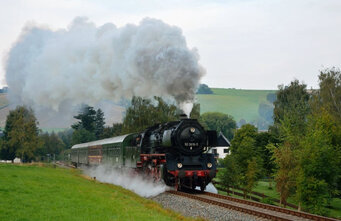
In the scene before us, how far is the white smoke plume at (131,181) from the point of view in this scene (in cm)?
2350

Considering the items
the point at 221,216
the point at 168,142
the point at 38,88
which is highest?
the point at 38,88

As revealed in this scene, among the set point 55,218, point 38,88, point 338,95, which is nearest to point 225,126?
point 338,95

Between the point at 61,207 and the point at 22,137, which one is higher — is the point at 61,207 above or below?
below

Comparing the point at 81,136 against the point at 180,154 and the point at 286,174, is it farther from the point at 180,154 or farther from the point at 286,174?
the point at 180,154

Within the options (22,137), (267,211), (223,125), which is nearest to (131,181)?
(267,211)

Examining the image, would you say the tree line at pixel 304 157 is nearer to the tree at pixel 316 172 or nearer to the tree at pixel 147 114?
the tree at pixel 316 172

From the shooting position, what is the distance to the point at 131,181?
28.2 m

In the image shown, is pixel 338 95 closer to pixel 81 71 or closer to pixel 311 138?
pixel 311 138

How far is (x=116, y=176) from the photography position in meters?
33.2

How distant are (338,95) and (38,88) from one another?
3097cm

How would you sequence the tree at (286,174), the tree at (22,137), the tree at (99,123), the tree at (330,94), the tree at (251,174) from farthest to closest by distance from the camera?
the tree at (99,123) → the tree at (22,137) → the tree at (330,94) → the tree at (251,174) → the tree at (286,174)

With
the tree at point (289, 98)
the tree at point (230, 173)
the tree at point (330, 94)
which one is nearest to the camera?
the tree at point (230, 173)

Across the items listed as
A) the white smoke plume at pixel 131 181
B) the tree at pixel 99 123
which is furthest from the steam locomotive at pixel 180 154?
the tree at pixel 99 123

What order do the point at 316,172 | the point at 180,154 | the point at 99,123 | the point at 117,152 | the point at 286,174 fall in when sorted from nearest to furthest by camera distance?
the point at 180,154 < the point at 316,172 < the point at 286,174 < the point at 117,152 < the point at 99,123
